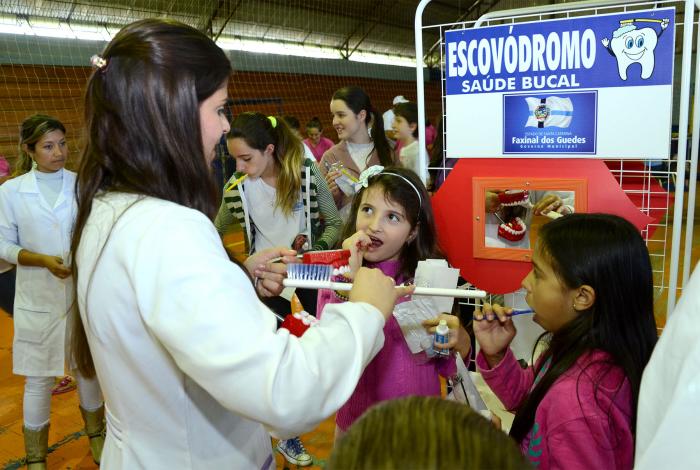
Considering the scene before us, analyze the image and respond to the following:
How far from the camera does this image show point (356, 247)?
151 centimetres

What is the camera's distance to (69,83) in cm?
615

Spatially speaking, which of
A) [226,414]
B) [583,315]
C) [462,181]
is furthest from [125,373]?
[462,181]

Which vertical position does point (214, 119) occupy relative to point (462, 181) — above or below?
above

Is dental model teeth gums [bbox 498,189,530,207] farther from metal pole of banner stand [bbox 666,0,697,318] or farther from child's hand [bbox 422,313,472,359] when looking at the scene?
child's hand [bbox 422,313,472,359]

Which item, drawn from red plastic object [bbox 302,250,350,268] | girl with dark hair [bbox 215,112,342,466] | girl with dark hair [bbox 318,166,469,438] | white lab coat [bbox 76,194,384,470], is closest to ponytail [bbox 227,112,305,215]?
girl with dark hair [bbox 215,112,342,466]

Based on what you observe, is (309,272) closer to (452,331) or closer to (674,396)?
(452,331)

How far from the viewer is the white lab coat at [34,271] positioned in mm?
2459

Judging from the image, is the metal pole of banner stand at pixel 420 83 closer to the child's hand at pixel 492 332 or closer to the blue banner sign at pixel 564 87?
the blue banner sign at pixel 564 87

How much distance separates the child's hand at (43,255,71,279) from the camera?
7.60 ft

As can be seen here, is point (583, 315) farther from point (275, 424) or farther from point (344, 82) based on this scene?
point (344, 82)

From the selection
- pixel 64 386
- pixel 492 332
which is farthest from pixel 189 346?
pixel 64 386

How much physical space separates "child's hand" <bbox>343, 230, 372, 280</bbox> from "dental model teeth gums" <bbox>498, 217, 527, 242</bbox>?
1.67 feet

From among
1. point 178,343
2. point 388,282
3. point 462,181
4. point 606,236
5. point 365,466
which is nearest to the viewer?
point 365,466

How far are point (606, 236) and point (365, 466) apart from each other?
2.99 feet
